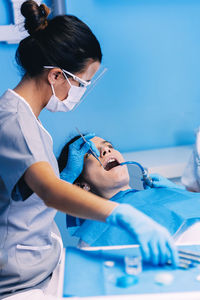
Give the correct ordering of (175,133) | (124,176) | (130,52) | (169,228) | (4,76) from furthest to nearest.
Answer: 1. (175,133)
2. (130,52)
3. (4,76)
4. (124,176)
5. (169,228)

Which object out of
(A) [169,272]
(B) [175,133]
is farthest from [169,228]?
(B) [175,133]

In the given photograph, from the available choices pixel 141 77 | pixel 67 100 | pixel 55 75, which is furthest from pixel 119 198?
pixel 141 77

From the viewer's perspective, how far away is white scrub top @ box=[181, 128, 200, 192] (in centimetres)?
203

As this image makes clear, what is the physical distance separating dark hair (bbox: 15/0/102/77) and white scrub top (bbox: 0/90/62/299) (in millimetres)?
154

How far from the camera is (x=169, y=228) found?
1.65m

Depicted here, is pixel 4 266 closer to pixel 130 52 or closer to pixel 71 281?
pixel 71 281

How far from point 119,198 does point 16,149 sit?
977 millimetres

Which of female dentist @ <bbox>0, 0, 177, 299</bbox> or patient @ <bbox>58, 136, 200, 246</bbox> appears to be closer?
female dentist @ <bbox>0, 0, 177, 299</bbox>

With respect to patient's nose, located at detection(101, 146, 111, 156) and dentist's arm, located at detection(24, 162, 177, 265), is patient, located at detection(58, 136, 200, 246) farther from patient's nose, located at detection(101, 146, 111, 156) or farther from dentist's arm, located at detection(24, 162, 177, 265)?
dentist's arm, located at detection(24, 162, 177, 265)

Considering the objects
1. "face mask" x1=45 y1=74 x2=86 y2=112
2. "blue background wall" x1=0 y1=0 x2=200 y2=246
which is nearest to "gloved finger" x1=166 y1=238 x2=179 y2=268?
"face mask" x1=45 y1=74 x2=86 y2=112

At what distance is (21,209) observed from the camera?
122cm

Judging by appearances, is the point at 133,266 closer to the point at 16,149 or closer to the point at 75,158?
the point at 16,149

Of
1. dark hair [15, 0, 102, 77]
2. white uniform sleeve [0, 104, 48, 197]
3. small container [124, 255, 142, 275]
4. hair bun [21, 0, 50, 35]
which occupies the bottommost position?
small container [124, 255, 142, 275]

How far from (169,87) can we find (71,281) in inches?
75.3
